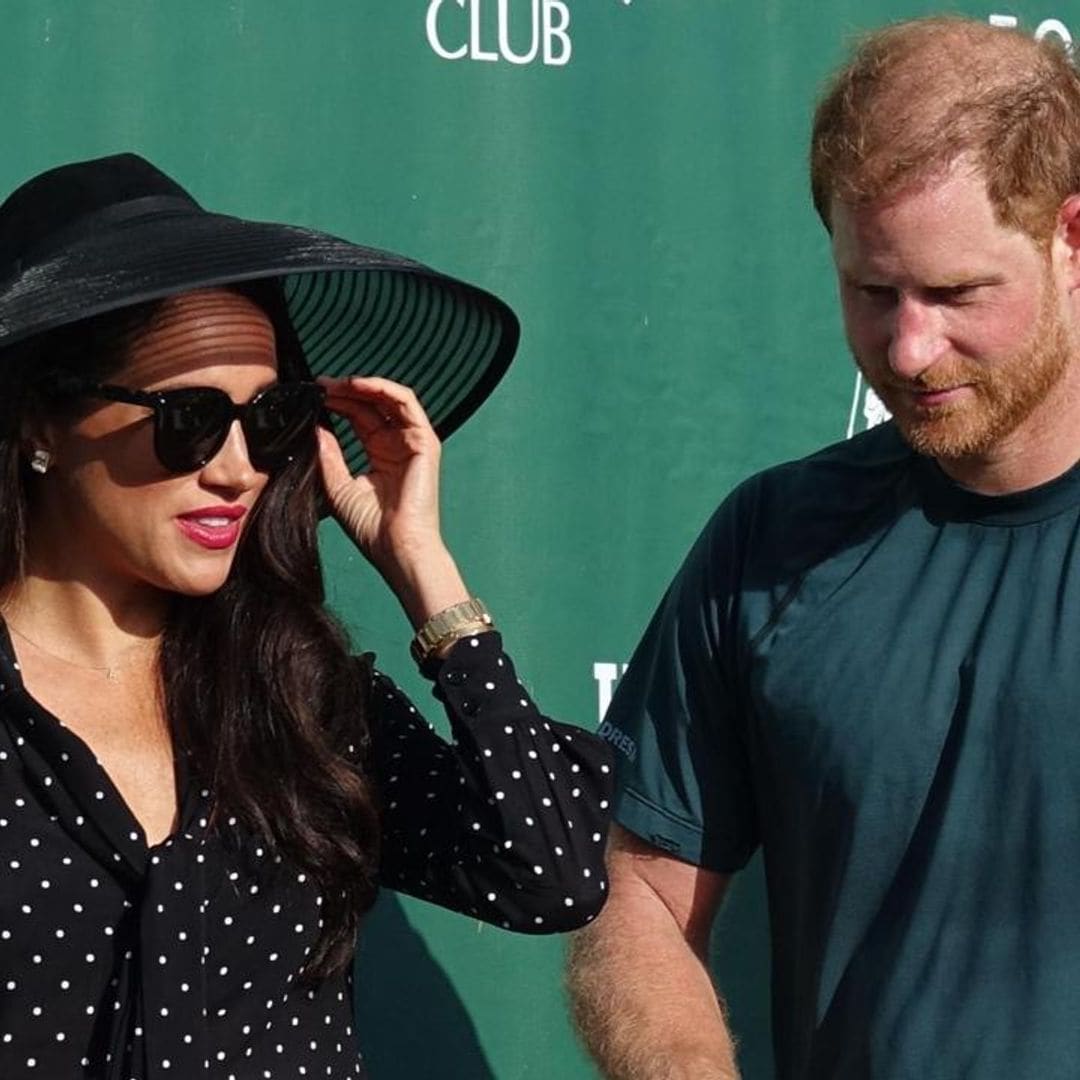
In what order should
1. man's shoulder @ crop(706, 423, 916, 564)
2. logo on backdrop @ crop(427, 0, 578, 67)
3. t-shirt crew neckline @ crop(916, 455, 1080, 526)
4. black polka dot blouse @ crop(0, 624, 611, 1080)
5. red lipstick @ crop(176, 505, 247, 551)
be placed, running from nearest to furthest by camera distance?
1. black polka dot blouse @ crop(0, 624, 611, 1080)
2. red lipstick @ crop(176, 505, 247, 551)
3. t-shirt crew neckline @ crop(916, 455, 1080, 526)
4. man's shoulder @ crop(706, 423, 916, 564)
5. logo on backdrop @ crop(427, 0, 578, 67)

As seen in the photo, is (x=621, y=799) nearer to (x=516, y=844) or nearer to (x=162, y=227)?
(x=516, y=844)

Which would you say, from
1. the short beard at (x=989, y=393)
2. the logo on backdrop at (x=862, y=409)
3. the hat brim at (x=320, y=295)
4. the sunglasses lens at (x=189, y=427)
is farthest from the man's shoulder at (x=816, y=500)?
the sunglasses lens at (x=189, y=427)

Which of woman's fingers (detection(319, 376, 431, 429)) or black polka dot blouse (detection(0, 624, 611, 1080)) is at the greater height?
woman's fingers (detection(319, 376, 431, 429))

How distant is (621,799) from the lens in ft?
8.35

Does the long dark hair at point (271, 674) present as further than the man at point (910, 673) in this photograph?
No

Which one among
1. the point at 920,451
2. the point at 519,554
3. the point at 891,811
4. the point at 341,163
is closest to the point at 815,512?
the point at 920,451

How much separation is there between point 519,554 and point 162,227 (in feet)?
3.00

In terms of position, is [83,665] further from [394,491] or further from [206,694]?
[394,491]

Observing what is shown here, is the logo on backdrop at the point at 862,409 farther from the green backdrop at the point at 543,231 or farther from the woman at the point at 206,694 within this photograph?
the woman at the point at 206,694

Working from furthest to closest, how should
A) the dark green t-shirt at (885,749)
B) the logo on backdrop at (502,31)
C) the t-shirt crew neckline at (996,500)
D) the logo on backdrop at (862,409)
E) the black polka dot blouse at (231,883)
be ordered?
1. the logo on backdrop at (862,409)
2. the logo on backdrop at (502,31)
3. the t-shirt crew neckline at (996,500)
4. the dark green t-shirt at (885,749)
5. the black polka dot blouse at (231,883)

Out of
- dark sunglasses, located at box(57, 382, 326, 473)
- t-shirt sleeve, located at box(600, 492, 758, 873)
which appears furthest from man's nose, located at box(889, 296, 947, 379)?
dark sunglasses, located at box(57, 382, 326, 473)

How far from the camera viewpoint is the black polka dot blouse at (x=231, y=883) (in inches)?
78.9

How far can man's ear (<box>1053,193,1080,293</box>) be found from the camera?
235cm

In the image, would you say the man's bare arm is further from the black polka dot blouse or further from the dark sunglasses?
the dark sunglasses
